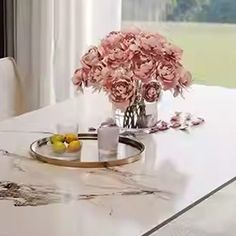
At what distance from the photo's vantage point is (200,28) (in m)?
3.62

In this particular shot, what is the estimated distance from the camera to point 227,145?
6.47 feet

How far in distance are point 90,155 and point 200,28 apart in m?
1.99

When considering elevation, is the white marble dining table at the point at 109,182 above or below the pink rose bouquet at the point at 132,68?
below

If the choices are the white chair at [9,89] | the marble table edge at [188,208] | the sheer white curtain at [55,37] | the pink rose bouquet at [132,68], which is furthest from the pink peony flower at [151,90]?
the sheer white curtain at [55,37]

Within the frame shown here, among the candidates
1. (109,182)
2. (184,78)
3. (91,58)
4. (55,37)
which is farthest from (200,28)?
(109,182)

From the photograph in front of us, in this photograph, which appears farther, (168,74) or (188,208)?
(168,74)

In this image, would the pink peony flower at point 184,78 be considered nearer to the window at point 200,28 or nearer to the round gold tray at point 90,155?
the round gold tray at point 90,155

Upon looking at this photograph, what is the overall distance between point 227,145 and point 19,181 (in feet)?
2.35

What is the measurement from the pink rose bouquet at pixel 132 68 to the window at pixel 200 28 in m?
1.60

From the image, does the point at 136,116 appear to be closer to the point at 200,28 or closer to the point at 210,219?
the point at 210,219

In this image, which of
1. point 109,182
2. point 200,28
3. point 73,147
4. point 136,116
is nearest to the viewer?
point 109,182

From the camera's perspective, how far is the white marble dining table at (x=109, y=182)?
4.43ft

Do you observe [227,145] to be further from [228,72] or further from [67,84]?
[67,84]

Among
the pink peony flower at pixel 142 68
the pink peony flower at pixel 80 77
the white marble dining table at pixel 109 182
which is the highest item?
the pink peony flower at pixel 142 68
